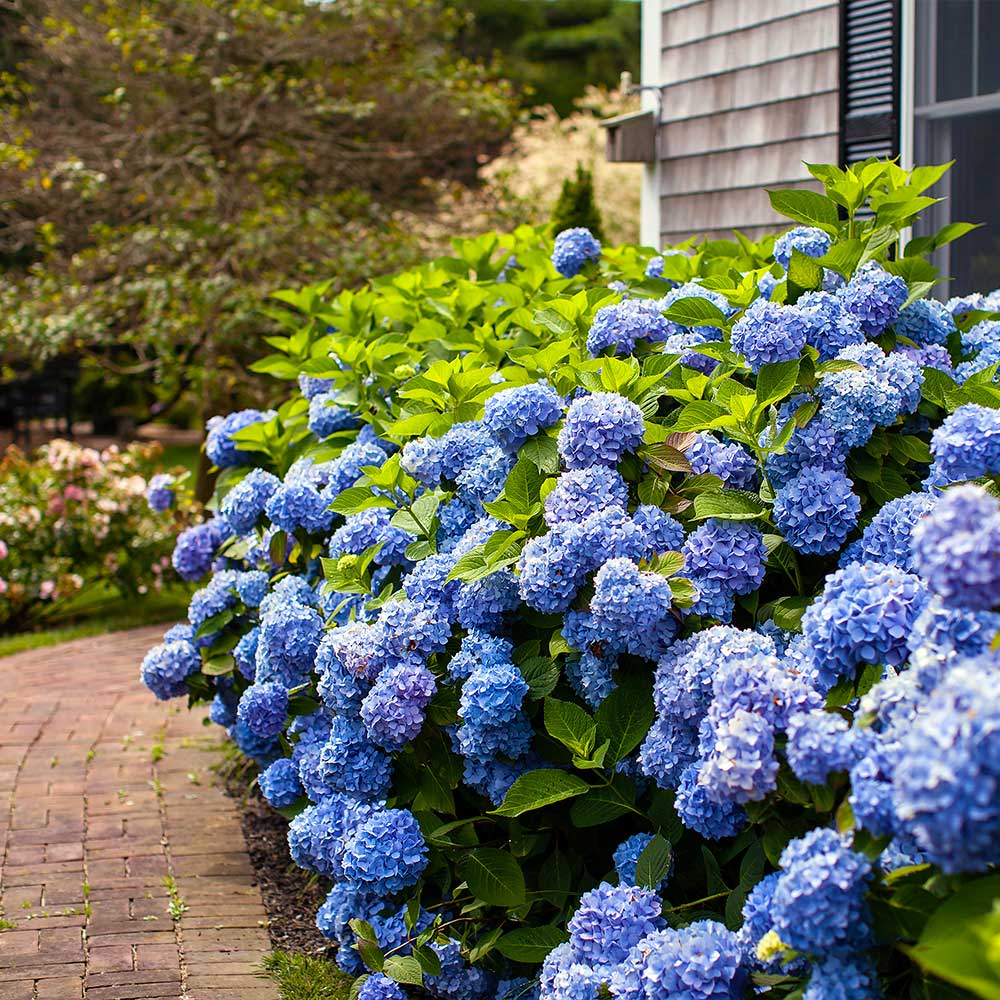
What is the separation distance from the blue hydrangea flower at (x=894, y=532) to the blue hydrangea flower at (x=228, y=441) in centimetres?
210

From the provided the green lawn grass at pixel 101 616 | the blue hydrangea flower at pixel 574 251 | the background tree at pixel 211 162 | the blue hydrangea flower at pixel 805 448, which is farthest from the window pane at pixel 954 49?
the green lawn grass at pixel 101 616

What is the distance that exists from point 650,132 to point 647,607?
16.8ft

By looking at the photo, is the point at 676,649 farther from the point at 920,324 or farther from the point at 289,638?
the point at 289,638

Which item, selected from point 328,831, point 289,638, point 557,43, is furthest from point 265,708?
point 557,43

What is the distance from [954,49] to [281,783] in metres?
3.53

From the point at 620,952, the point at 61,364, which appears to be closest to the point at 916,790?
the point at 620,952

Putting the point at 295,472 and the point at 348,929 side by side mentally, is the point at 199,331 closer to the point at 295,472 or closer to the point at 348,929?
the point at 295,472

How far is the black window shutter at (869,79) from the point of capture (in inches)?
179

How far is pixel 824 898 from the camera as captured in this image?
145cm

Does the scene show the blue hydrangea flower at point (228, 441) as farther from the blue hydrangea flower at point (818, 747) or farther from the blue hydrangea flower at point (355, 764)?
the blue hydrangea flower at point (818, 747)

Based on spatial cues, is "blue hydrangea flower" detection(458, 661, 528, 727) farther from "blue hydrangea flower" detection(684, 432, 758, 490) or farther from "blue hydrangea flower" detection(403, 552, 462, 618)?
"blue hydrangea flower" detection(684, 432, 758, 490)

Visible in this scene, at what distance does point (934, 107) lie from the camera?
176 inches

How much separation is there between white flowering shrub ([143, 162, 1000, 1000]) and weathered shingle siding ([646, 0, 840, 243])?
2.66m

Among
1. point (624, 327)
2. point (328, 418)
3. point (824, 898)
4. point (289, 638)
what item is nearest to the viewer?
point (824, 898)
